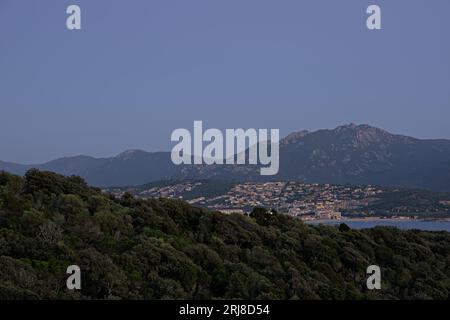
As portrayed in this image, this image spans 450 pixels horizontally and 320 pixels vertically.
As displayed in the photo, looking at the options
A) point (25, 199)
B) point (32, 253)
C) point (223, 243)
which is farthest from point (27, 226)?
point (223, 243)

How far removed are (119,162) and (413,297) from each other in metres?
99.5

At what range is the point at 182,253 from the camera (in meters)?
14.0

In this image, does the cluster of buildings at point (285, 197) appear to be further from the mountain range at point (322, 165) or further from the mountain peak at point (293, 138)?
the mountain peak at point (293, 138)

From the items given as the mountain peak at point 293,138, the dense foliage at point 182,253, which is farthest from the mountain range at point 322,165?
the dense foliage at point 182,253

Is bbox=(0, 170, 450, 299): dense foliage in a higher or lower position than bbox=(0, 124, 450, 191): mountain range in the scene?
higher

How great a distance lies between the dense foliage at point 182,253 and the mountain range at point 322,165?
67.7m

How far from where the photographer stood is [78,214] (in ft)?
51.1

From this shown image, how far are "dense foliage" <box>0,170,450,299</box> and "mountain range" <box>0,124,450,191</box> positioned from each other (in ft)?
222

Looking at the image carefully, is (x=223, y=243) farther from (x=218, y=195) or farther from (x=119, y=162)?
(x=119, y=162)

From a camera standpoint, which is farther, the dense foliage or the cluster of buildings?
the cluster of buildings

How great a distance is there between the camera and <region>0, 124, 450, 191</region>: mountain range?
320ft

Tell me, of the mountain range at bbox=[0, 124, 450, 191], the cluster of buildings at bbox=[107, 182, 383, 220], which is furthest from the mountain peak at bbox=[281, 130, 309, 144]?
the cluster of buildings at bbox=[107, 182, 383, 220]

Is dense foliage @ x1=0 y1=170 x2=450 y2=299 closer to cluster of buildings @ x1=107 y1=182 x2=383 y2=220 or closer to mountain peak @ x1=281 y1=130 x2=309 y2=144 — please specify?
cluster of buildings @ x1=107 y1=182 x2=383 y2=220
